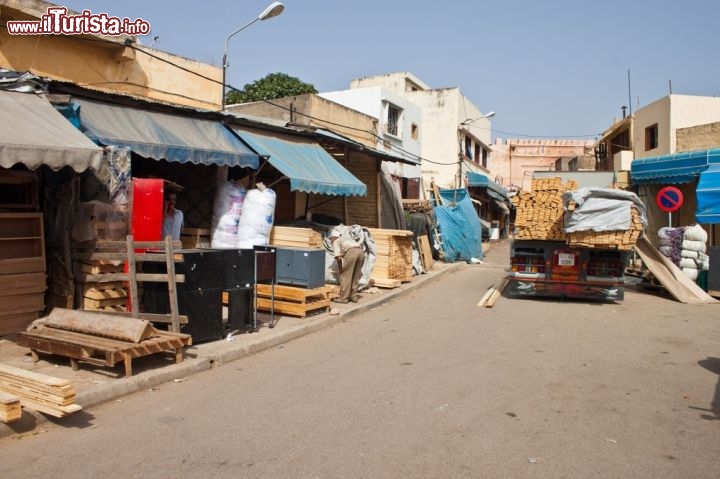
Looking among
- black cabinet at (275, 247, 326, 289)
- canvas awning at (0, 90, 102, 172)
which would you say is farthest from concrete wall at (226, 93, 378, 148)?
canvas awning at (0, 90, 102, 172)

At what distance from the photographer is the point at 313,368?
700 cm

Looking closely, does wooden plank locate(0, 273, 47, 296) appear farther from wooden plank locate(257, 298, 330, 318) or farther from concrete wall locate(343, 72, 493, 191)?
concrete wall locate(343, 72, 493, 191)

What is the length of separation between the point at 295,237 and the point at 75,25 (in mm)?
10800

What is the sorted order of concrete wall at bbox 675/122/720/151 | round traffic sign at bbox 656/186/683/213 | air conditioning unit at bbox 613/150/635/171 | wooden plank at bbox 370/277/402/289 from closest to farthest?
1. wooden plank at bbox 370/277/402/289
2. round traffic sign at bbox 656/186/683/213
3. concrete wall at bbox 675/122/720/151
4. air conditioning unit at bbox 613/150/635/171

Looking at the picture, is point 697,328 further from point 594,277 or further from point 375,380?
point 375,380

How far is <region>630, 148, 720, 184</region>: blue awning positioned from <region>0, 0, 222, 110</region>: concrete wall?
52.1 feet

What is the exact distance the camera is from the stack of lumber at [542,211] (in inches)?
492

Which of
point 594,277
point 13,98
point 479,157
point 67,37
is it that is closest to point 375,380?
point 13,98

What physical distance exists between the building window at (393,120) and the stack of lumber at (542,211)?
699 inches

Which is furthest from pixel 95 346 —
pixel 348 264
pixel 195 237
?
pixel 348 264

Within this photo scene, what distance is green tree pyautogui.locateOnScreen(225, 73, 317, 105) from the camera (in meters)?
37.4

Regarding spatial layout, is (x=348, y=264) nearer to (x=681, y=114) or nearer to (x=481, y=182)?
(x=681, y=114)

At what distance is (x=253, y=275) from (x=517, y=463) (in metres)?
5.31

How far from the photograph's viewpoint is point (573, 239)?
38.8 ft
